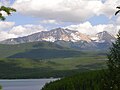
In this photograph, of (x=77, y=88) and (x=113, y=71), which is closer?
(x=113, y=71)

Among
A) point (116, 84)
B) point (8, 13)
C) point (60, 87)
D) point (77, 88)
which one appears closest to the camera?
point (8, 13)

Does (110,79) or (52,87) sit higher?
(110,79)

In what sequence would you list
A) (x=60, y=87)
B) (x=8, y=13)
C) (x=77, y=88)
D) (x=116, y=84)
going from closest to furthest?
(x=8, y=13) → (x=116, y=84) → (x=77, y=88) → (x=60, y=87)

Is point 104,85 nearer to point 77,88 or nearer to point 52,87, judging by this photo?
point 77,88

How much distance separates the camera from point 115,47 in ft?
151

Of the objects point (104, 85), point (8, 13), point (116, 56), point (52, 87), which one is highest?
point (8, 13)

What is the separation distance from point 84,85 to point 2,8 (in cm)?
11420

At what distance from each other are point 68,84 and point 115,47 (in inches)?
3419

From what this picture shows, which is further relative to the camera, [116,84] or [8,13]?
[116,84]

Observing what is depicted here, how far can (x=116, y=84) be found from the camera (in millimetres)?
45250

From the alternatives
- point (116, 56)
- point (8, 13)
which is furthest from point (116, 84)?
point (8, 13)

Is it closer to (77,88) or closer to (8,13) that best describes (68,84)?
(77,88)

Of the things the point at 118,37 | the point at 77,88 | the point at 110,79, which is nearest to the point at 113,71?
the point at 110,79

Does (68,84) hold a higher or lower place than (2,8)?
lower
